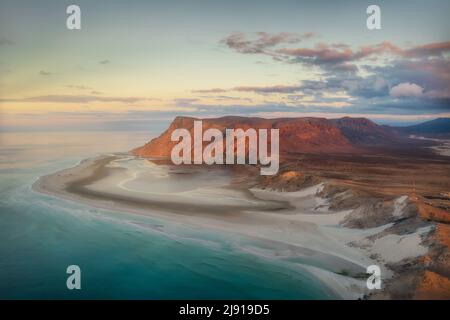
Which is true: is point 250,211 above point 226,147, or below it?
below

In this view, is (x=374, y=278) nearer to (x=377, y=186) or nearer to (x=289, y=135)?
(x=377, y=186)

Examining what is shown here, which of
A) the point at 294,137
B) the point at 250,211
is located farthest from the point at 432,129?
the point at 250,211

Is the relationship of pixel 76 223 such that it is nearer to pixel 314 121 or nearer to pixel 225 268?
pixel 225 268

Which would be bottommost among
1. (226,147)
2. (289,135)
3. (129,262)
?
(129,262)

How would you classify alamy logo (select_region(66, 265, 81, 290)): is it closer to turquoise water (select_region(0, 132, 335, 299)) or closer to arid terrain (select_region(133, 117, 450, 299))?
turquoise water (select_region(0, 132, 335, 299))

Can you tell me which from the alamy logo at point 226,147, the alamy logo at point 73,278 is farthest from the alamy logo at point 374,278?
the alamy logo at point 226,147

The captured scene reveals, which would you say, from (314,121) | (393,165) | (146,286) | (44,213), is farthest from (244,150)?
(146,286)

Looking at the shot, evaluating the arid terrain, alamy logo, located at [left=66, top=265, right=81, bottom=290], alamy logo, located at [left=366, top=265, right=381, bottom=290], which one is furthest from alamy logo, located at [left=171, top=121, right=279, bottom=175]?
alamy logo, located at [left=66, top=265, right=81, bottom=290]
